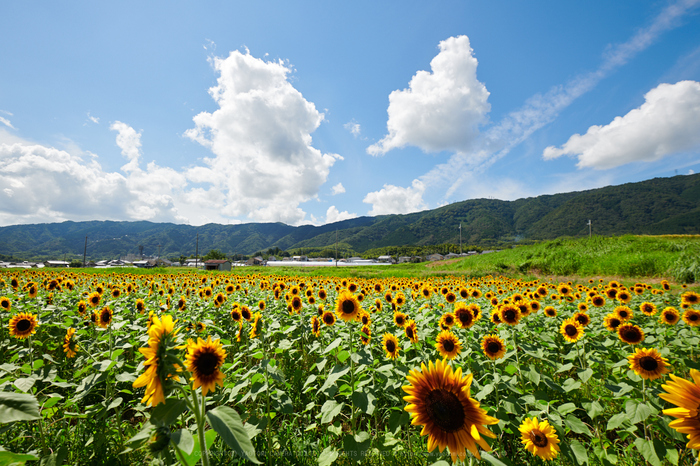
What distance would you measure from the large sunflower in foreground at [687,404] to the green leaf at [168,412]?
2415mm

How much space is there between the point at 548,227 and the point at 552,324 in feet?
563

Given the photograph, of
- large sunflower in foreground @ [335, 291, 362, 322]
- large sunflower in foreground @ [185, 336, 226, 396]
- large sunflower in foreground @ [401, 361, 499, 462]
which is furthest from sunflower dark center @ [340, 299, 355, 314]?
large sunflower in foreground @ [185, 336, 226, 396]

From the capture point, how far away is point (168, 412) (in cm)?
123

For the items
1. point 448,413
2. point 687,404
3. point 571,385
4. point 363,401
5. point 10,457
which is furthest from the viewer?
point 571,385

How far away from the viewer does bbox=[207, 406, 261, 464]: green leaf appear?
3.98ft

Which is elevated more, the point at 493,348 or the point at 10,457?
the point at 10,457

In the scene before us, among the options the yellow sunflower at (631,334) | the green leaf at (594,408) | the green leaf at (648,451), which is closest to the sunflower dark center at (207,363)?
the green leaf at (594,408)

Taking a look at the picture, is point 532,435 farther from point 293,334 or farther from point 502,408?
point 293,334

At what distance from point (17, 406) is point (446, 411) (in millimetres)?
2013

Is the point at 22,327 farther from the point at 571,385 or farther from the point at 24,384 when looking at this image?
the point at 571,385

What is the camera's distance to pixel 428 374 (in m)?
1.75

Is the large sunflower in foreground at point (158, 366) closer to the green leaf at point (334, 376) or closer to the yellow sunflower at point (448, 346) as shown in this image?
the green leaf at point (334, 376)

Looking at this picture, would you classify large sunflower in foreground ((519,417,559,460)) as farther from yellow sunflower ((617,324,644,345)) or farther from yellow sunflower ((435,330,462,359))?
yellow sunflower ((617,324,644,345))

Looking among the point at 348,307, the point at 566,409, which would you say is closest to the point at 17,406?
the point at 348,307
